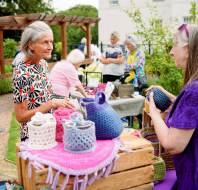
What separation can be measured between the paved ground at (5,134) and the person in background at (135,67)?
2290mm

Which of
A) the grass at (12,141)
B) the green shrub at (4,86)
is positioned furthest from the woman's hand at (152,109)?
the green shrub at (4,86)

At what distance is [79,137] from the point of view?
69.4 inches

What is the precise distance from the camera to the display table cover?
1.71m

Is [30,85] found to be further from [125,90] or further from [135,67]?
[135,67]

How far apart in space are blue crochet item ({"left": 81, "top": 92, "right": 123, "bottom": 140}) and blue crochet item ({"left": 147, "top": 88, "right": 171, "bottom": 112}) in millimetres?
329

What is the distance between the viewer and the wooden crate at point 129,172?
1859mm

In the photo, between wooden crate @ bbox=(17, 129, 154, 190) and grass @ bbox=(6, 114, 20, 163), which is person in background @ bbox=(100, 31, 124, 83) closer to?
grass @ bbox=(6, 114, 20, 163)

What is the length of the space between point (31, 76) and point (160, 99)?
85 cm

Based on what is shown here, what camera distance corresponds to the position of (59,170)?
170 centimetres

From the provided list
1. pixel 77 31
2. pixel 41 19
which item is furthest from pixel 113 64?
pixel 77 31

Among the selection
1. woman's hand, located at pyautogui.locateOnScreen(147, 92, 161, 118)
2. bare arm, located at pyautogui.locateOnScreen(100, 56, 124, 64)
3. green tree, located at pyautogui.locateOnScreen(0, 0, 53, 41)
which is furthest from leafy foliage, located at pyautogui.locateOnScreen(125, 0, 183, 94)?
green tree, located at pyautogui.locateOnScreen(0, 0, 53, 41)

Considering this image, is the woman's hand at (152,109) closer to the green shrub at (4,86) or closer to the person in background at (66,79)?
the person in background at (66,79)

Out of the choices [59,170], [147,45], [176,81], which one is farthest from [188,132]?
[147,45]

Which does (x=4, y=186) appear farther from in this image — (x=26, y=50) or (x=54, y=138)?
(x=26, y=50)
